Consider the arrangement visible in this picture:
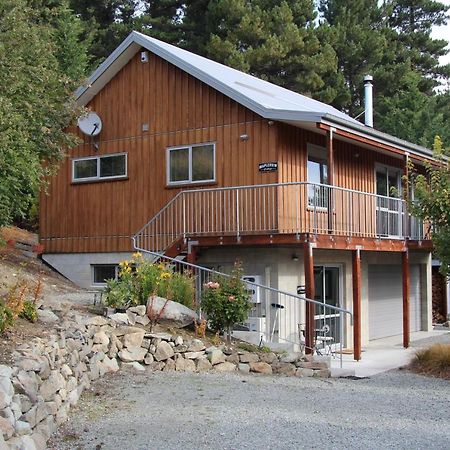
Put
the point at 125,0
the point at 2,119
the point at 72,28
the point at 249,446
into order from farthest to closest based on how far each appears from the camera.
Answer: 1. the point at 125,0
2. the point at 72,28
3. the point at 2,119
4. the point at 249,446

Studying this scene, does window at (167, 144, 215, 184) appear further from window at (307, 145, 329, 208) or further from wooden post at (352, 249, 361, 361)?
wooden post at (352, 249, 361, 361)

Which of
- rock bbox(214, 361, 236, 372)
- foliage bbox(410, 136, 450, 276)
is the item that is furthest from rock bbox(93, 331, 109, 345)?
foliage bbox(410, 136, 450, 276)

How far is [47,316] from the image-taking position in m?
10.2

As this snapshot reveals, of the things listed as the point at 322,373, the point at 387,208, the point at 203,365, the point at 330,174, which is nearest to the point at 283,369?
the point at 322,373

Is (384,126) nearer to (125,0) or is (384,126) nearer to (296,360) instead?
(125,0)

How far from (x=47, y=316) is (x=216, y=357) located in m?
3.03

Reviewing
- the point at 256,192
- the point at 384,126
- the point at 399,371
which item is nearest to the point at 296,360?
the point at 399,371

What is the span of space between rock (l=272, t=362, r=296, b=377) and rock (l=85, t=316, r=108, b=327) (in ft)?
10.1

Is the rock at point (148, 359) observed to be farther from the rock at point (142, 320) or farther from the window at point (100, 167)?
the window at point (100, 167)

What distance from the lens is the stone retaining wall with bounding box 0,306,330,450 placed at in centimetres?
668

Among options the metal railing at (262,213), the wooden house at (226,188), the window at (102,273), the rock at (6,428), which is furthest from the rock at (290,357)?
the window at (102,273)

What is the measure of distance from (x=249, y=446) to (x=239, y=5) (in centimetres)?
2986

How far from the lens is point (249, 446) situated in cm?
717

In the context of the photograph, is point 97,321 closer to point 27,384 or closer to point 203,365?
point 203,365
